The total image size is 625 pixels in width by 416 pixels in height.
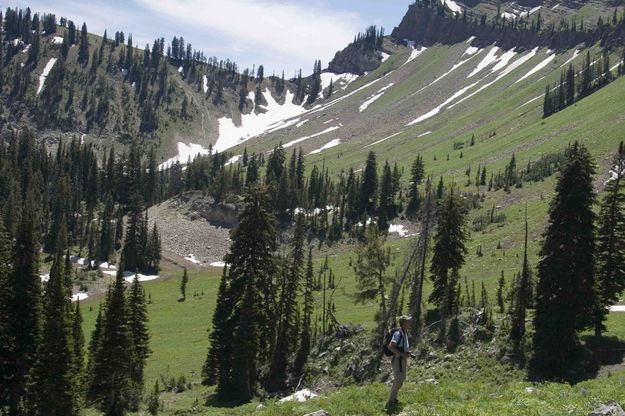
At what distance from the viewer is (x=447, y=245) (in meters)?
50.5

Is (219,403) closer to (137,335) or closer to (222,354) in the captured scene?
(222,354)

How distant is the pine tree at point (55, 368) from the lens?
122ft

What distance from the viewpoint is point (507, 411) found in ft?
53.5

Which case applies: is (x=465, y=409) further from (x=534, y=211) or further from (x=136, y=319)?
(x=534, y=211)

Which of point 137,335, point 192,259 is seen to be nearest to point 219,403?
point 137,335

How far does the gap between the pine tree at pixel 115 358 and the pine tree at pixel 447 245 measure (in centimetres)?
2515

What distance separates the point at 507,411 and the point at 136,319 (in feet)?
139

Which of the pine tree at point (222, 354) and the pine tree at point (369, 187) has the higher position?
A: the pine tree at point (369, 187)

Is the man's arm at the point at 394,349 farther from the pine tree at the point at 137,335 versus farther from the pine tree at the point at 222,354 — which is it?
the pine tree at the point at 137,335

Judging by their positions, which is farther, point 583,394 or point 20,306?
point 20,306

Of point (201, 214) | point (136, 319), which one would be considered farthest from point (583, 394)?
point (201, 214)

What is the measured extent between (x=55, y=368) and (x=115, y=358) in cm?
499

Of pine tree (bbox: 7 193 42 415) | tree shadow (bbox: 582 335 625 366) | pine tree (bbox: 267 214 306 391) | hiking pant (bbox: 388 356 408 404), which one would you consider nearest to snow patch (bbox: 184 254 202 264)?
pine tree (bbox: 267 214 306 391)

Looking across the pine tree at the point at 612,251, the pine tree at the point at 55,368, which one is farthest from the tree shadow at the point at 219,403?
the pine tree at the point at 612,251
